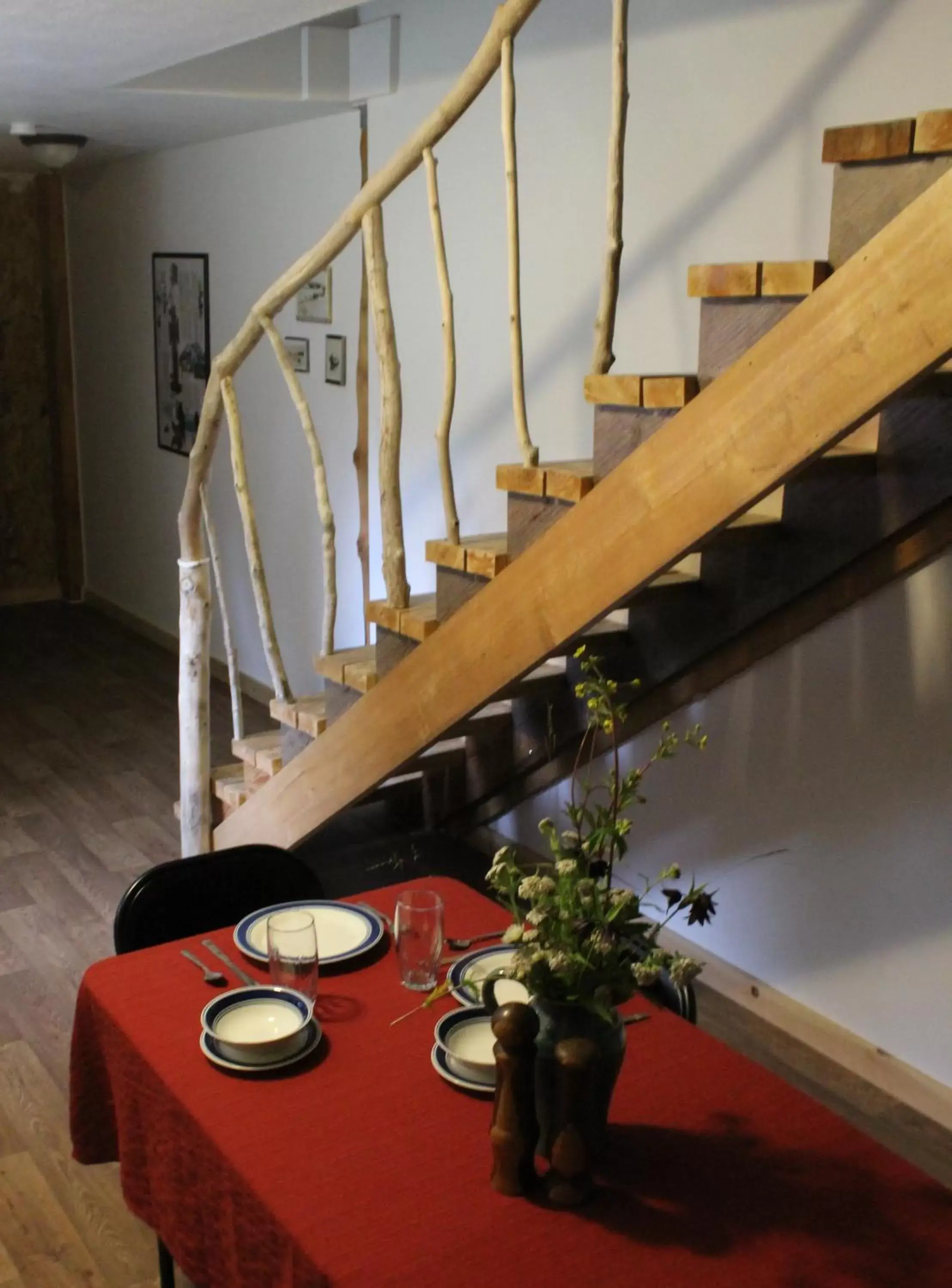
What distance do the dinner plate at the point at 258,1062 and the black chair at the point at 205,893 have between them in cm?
44

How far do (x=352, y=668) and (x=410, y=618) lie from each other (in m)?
0.28

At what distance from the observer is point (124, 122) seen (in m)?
4.76

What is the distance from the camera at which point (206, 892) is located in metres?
2.16

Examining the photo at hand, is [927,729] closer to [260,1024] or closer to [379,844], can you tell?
[260,1024]

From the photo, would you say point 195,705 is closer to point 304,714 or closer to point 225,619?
point 225,619

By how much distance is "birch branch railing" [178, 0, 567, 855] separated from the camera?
89.0 inches

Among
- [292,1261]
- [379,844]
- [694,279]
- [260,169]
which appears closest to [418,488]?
[379,844]

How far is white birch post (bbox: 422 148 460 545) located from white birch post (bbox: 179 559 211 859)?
1125mm

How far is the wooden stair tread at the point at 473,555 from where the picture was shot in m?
2.36

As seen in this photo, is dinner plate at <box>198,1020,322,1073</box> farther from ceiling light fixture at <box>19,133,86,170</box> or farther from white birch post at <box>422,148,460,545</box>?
ceiling light fixture at <box>19,133,86,170</box>

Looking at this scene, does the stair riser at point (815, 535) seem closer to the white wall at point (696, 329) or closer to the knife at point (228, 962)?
the white wall at point (696, 329)

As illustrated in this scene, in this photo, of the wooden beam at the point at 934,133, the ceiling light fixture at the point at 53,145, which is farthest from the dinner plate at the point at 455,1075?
the ceiling light fixture at the point at 53,145

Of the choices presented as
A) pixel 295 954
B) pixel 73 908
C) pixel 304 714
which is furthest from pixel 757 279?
pixel 73 908

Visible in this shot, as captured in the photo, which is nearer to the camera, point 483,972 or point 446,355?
point 483,972
